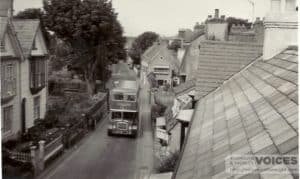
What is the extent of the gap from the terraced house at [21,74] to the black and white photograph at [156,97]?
49 millimetres

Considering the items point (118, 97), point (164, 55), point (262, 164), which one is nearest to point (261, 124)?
point (262, 164)

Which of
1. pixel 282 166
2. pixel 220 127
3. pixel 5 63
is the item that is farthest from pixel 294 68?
pixel 5 63

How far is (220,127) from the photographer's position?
439 centimetres

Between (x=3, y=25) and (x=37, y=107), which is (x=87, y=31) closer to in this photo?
(x=37, y=107)

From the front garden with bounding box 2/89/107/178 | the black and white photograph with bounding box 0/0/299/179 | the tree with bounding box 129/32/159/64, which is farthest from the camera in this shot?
the tree with bounding box 129/32/159/64

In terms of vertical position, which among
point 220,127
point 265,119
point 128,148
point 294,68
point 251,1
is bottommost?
point 128,148

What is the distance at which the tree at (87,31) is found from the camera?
2369 cm

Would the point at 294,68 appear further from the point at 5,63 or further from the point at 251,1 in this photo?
the point at 5,63

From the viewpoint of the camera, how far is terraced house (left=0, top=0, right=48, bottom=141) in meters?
13.1

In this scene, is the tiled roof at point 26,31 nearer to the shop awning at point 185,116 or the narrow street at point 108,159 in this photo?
the narrow street at point 108,159

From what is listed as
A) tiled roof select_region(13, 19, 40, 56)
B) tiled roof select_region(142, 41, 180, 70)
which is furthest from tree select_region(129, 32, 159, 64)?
tiled roof select_region(13, 19, 40, 56)

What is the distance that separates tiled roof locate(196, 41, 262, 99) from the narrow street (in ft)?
14.3

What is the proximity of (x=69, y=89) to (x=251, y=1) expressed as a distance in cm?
2151

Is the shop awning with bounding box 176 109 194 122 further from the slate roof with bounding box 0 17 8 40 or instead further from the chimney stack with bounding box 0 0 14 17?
the slate roof with bounding box 0 17 8 40
